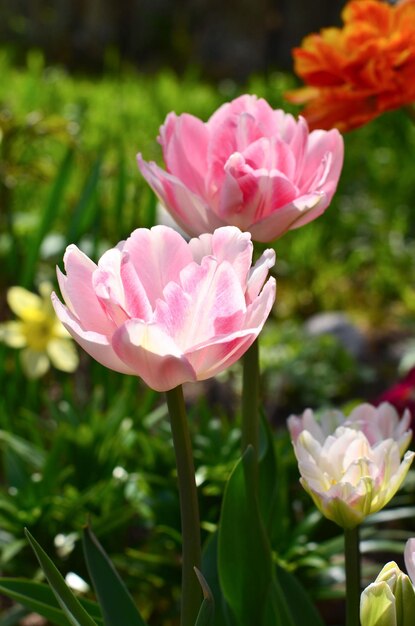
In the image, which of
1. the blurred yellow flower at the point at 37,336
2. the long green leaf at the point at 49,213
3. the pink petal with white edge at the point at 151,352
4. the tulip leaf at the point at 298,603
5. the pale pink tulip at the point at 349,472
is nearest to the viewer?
the pink petal with white edge at the point at 151,352

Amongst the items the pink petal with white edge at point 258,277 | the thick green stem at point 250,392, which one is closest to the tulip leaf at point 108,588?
the thick green stem at point 250,392

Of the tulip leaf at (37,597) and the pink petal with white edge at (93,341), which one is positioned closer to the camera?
the pink petal with white edge at (93,341)

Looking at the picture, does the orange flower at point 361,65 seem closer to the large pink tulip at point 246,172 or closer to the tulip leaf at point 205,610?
the large pink tulip at point 246,172

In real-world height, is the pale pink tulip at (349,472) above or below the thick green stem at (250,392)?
below

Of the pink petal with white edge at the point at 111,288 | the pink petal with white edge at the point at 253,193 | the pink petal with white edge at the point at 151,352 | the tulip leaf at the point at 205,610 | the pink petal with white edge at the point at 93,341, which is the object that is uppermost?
the pink petal with white edge at the point at 253,193

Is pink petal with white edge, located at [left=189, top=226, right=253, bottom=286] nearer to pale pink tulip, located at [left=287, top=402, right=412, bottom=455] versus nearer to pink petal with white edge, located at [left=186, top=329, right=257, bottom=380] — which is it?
pink petal with white edge, located at [left=186, top=329, right=257, bottom=380]

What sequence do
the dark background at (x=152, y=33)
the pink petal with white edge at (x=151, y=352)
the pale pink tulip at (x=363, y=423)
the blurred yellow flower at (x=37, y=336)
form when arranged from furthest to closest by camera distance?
the dark background at (x=152, y=33)
the blurred yellow flower at (x=37, y=336)
the pale pink tulip at (x=363, y=423)
the pink petal with white edge at (x=151, y=352)

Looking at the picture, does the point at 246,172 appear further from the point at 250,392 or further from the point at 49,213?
the point at 49,213

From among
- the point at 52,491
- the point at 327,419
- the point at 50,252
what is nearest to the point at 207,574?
the point at 327,419
